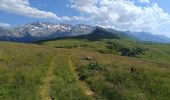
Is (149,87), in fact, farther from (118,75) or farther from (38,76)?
(38,76)

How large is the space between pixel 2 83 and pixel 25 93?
4.94 m

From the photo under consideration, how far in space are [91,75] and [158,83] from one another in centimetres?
709

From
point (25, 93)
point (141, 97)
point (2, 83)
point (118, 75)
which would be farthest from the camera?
point (118, 75)

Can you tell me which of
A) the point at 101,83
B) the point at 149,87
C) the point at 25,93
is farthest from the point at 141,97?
the point at 25,93

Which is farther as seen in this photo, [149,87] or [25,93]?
[149,87]

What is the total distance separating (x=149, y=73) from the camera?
109ft

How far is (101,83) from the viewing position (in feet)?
94.0

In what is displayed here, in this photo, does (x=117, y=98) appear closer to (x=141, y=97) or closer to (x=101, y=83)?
(x=141, y=97)

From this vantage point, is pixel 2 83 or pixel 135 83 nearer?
pixel 2 83

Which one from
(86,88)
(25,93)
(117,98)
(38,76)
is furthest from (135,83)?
(25,93)

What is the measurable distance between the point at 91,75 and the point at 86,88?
19.4ft

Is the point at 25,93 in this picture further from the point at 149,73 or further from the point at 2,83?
the point at 149,73

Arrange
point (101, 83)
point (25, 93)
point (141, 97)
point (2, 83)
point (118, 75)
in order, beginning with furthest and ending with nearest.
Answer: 1. point (118, 75)
2. point (101, 83)
3. point (2, 83)
4. point (141, 97)
5. point (25, 93)

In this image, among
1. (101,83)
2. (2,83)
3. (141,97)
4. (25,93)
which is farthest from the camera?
(101,83)
